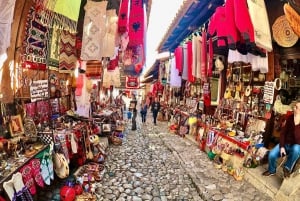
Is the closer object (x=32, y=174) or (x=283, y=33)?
(x=32, y=174)

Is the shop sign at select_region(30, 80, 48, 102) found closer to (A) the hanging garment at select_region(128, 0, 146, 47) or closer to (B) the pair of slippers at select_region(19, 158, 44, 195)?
(B) the pair of slippers at select_region(19, 158, 44, 195)

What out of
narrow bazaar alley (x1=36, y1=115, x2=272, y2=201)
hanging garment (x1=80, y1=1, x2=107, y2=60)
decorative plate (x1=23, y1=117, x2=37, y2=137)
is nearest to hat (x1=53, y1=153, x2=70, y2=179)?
narrow bazaar alley (x1=36, y1=115, x2=272, y2=201)

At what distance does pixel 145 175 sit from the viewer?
22.5 feet

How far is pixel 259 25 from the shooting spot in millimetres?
4641

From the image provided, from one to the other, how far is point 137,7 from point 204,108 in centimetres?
507

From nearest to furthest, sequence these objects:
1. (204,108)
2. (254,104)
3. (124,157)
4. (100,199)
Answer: (100,199) → (254,104) → (124,157) → (204,108)

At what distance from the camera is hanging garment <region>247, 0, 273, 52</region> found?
456cm

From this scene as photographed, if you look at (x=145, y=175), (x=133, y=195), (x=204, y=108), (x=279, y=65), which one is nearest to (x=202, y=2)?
(x=279, y=65)

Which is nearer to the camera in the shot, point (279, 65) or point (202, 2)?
point (279, 65)

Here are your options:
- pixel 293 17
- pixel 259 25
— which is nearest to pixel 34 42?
pixel 259 25

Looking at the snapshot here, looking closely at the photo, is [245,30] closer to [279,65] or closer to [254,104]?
[279,65]

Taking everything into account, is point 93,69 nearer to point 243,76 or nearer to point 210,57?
point 210,57

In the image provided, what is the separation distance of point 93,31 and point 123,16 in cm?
95

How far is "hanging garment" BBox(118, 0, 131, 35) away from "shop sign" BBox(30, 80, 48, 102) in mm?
2087
